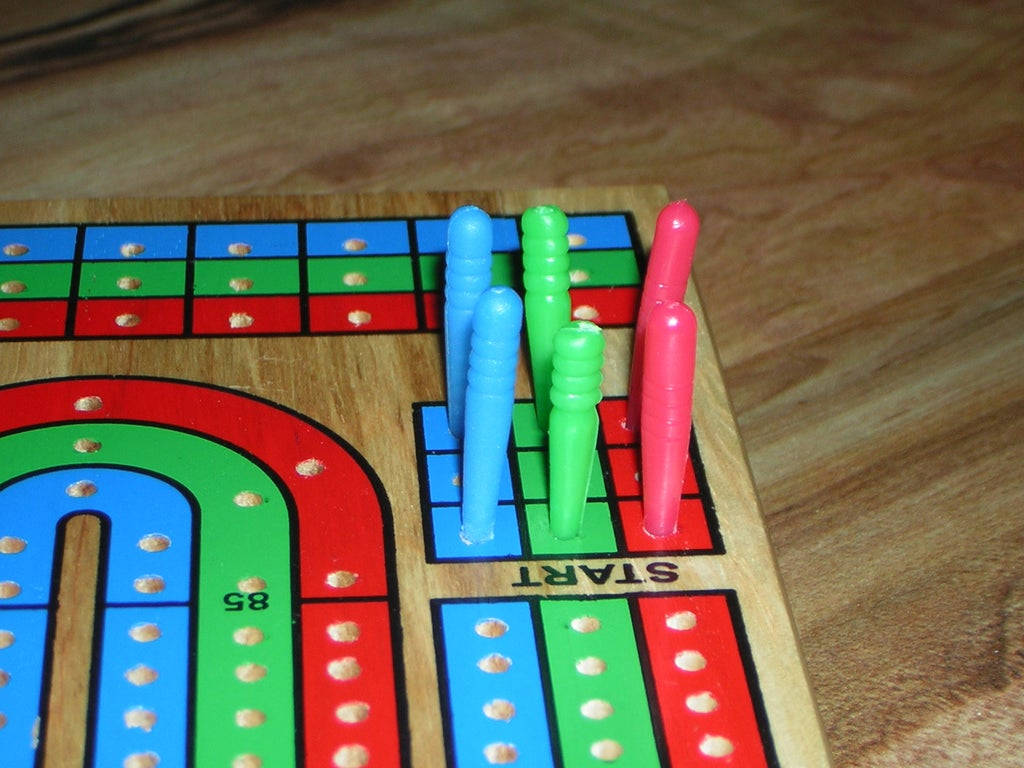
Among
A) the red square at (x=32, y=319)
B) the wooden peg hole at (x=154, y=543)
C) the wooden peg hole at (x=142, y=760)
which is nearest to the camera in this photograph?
the wooden peg hole at (x=142, y=760)

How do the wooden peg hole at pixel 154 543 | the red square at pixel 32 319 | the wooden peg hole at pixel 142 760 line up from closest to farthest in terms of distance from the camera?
1. the wooden peg hole at pixel 142 760
2. the wooden peg hole at pixel 154 543
3. the red square at pixel 32 319

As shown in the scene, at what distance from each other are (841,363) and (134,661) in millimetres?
512

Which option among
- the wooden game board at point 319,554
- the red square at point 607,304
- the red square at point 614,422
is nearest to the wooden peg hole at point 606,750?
the wooden game board at point 319,554

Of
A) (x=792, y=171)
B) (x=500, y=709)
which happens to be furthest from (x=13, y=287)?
(x=792, y=171)

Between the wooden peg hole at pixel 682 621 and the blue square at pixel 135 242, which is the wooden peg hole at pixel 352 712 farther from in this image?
the blue square at pixel 135 242

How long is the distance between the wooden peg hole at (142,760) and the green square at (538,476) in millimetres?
242

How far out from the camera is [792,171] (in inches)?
48.6

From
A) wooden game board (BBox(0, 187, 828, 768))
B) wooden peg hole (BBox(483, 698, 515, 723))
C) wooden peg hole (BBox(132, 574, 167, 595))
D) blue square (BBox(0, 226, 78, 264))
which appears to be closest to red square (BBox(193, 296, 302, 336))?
wooden game board (BBox(0, 187, 828, 768))

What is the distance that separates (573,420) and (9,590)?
0.29 metres

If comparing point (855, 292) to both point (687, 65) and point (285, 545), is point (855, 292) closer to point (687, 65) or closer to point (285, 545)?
point (687, 65)

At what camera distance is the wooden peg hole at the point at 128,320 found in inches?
37.7

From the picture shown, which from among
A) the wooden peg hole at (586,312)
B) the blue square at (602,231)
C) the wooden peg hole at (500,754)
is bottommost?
the wooden peg hole at (500,754)

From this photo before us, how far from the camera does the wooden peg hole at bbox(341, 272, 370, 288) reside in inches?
39.5

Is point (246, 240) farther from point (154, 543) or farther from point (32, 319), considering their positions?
point (154, 543)
